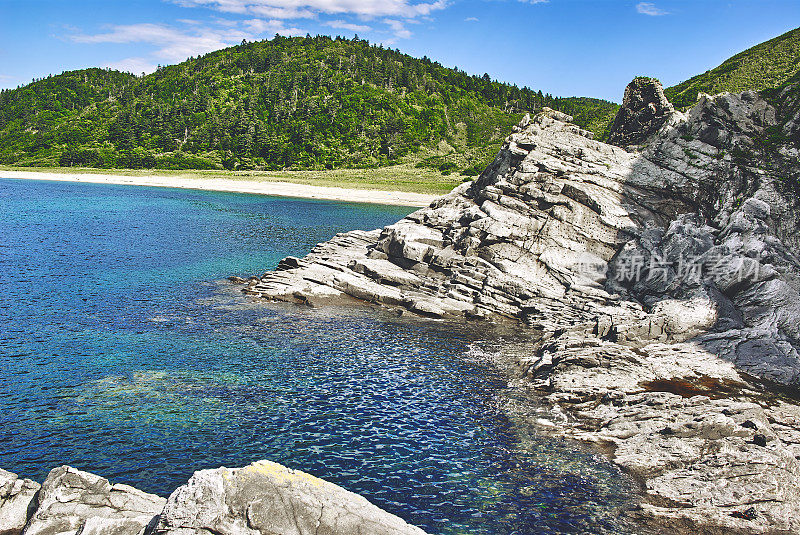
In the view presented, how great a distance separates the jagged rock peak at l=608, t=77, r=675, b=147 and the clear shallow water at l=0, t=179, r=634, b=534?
37.2 meters

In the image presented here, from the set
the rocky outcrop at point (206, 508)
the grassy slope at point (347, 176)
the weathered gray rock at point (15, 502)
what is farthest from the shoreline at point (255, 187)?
the rocky outcrop at point (206, 508)

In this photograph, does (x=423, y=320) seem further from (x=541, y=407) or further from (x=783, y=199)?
(x=783, y=199)

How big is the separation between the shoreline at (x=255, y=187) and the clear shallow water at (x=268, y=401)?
94751 mm

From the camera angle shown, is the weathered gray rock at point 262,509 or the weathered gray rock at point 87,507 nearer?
the weathered gray rock at point 262,509

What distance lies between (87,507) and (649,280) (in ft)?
148

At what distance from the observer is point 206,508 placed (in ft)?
48.8

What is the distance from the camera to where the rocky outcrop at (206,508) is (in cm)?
1478

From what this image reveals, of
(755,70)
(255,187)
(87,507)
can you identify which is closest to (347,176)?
(255,187)

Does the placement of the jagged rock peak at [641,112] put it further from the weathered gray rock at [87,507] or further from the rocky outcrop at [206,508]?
the weathered gray rock at [87,507]

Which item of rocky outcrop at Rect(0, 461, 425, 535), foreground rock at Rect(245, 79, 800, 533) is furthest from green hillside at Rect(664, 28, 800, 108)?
rocky outcrop at Rect(0, 461, 425, 535)

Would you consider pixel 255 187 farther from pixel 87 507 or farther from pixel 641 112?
pixel 87 507

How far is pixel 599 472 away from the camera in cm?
2511

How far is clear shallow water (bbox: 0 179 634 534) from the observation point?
76.2 ft

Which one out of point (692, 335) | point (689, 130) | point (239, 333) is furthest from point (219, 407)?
point (689, 130)
